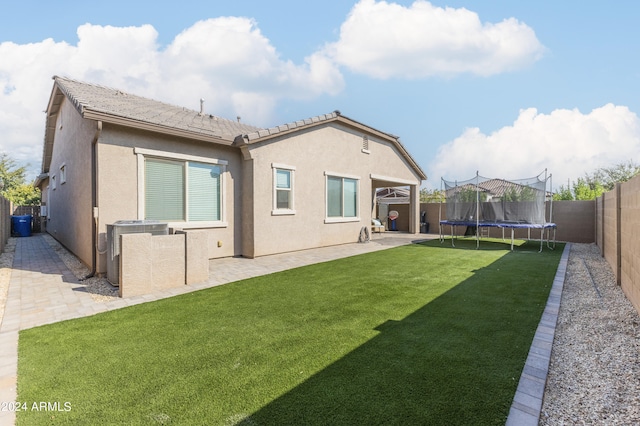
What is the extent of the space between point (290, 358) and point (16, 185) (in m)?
39.8

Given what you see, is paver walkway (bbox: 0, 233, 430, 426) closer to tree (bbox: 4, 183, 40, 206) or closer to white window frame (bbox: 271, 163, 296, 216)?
white window frame (bbox: 271, 163, 296, 216)

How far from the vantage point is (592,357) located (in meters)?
3.22

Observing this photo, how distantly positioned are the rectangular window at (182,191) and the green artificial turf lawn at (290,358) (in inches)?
121

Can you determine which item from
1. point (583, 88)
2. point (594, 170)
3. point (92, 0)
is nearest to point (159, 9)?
point (92, 0)

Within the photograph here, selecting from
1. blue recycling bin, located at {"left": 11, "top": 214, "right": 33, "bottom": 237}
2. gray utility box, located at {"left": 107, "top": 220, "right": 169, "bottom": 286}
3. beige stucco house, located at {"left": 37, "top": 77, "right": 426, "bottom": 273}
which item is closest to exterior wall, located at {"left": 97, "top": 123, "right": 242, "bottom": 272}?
beige stucco house, located at {"left": 37, "top": 77, "right": 426, "bottom": 273}

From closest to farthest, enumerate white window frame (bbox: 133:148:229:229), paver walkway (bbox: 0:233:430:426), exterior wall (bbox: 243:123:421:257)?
1. paver walkway (bbox: 0:233:430:426)
2. white window frame (bbox: 133:148:229:229)
3. exterior wall (bbox: 243:123:421:257)

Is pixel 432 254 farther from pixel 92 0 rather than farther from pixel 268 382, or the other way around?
pixel 92 0

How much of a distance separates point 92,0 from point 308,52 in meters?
6.87

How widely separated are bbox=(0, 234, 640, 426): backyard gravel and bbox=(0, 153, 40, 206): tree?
1134 inches

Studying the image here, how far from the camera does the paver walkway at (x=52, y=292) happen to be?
3363 mm

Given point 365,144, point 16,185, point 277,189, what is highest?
point 365,144

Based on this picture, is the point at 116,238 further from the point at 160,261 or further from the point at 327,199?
the point at 327,199

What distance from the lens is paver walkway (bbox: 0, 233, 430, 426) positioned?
3.36 m

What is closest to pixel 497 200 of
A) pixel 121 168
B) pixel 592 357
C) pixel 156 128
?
pixel 592 357
